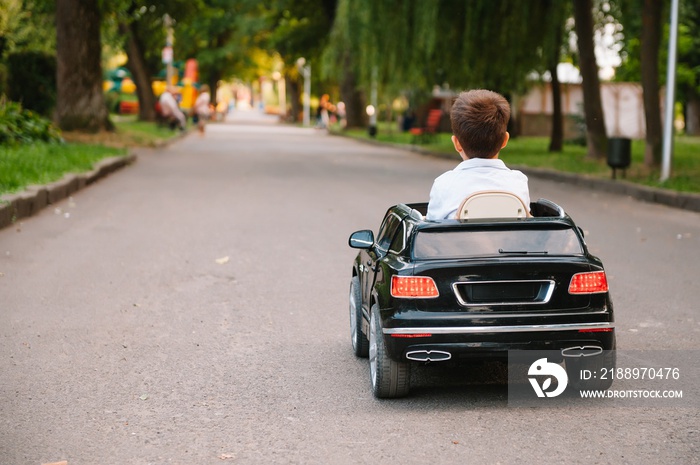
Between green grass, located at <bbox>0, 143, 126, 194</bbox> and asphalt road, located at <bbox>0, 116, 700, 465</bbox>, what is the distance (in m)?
0.82

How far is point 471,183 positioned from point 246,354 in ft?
5.69

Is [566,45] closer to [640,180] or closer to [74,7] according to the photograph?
[640,180]

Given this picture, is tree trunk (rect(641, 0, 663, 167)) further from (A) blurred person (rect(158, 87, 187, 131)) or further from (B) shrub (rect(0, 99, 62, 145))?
(A) blurred person (rect(158, 87, 187, 131))

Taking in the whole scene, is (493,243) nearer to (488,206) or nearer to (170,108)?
(488,206)

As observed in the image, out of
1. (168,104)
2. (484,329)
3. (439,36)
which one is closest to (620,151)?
(439,36)

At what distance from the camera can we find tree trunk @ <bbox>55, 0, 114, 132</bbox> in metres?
25.3

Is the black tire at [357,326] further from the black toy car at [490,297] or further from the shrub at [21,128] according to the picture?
the shrub at [21,128]

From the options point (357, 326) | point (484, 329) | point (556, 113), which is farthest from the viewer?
point (556, 113)

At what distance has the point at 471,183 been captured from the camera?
212 inches

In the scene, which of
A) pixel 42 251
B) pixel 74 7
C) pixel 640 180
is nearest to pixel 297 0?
pixel 74 7

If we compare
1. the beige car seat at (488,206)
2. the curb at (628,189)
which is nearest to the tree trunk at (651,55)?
the curb at (628,189)

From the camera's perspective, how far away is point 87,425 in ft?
15.5

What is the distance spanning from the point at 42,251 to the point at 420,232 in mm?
6102

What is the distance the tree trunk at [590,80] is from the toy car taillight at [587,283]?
59.2 ft
